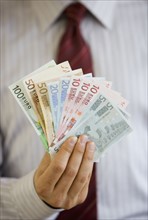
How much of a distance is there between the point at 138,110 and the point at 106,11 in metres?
0.34

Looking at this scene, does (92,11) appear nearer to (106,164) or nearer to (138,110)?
(138,110)

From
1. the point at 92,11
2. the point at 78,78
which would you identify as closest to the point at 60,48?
the point at 92,11

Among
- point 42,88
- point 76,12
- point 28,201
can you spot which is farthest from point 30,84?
point 76,12

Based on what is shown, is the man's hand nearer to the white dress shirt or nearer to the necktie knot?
the white dress shirt

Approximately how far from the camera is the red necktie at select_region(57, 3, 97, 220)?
125 centimetres

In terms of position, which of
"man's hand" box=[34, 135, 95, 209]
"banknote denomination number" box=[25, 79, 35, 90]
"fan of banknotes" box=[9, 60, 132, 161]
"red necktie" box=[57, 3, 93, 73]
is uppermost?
"red necktie" box=[57, 3, 93, 73]

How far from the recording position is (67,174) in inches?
35.6

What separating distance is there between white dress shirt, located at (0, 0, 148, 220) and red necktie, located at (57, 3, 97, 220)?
0.03 meters

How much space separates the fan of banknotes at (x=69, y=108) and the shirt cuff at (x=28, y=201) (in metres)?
0.23

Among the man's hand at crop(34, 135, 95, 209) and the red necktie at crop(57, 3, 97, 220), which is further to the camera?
the red necktie at crop(57, 3, 97, 220)

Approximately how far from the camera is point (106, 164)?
4.14ft

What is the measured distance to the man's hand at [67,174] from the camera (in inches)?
34.5

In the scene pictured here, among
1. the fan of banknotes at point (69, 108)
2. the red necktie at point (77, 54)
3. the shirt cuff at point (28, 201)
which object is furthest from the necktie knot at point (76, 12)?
the shirt cuff at point (28, 201)

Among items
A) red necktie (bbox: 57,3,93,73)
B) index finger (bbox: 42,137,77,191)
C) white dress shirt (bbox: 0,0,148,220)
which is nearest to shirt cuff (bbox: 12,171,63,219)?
white dress shirt (bbox: 0,0,148,220)
